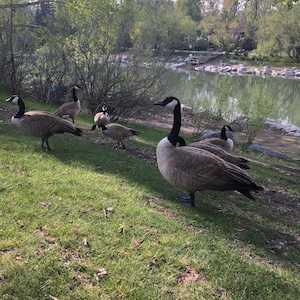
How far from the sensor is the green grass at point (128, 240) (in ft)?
10.7

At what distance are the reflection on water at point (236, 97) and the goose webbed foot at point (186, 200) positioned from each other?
37.8 ft

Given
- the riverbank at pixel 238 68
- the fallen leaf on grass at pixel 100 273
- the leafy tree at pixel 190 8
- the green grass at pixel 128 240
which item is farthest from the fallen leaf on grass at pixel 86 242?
the leafy tree at pixel 190 8

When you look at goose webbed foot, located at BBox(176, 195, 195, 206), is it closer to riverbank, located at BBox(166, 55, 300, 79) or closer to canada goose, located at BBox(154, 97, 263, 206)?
canada goose, located at BBox(154, 97, 263, 206)

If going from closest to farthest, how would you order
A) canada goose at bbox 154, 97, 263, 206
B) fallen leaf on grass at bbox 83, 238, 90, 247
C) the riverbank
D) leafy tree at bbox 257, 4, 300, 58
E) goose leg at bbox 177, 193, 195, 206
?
fallen leaf on grass at bbox 83, 238, 90, 247 < canada goose at bbox 154, 97, 263, 206 < goose leg at bbox 177, 193, 195, 206 < leafy tree at bbox 257, 4, 300, 58 < the riverbank

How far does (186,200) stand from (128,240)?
189cm

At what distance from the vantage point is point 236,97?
2583 cm

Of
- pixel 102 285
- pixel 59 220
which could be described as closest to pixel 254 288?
pixel 102 285

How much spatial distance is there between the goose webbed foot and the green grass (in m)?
0.12

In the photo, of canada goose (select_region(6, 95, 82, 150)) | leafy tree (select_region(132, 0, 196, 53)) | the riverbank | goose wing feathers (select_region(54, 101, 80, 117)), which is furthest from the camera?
the riverbank

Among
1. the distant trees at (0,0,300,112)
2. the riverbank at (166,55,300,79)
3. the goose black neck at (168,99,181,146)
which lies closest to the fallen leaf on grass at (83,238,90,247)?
the goose black neck at (168,99,181,146)

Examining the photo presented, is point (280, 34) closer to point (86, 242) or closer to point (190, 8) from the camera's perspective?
point (190, 8)

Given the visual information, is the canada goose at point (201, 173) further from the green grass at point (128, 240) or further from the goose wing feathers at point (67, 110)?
the goose wing feathers at point (67, 110)

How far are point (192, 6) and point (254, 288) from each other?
92478 millimetres

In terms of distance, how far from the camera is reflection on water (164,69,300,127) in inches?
725
